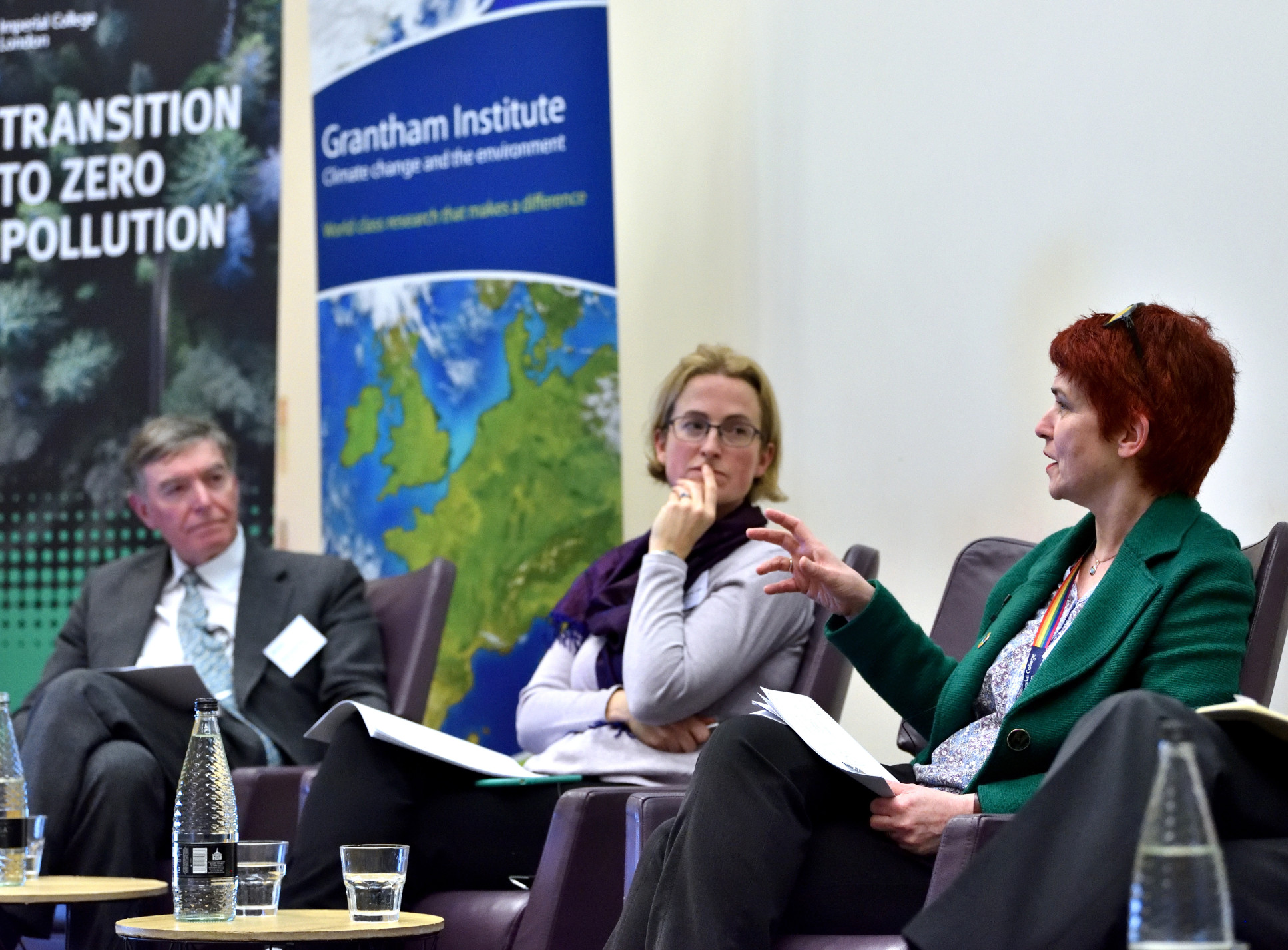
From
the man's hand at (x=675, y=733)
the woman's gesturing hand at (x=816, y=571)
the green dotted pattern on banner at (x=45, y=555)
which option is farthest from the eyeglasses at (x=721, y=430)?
the green dotted pattern on banner at (x=45, y=555)

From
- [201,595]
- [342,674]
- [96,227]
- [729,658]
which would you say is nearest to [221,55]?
[96,227]

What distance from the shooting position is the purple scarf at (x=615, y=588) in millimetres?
3008

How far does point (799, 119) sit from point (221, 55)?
1.72m

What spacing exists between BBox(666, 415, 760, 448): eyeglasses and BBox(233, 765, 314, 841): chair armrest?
1.02 m

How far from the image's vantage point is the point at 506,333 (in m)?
3.94

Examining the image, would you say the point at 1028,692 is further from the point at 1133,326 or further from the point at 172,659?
the point at 172,659

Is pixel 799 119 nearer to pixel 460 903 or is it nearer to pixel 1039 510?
pixel 1039 510

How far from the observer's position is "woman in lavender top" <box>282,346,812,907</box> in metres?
2.58

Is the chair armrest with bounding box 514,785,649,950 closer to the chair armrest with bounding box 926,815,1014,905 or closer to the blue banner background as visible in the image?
the chair armrest with bounding box 926,815,1014,905

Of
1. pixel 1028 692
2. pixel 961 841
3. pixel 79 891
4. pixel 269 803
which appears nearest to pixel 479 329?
pixel 269 803

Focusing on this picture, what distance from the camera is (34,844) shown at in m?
2.63

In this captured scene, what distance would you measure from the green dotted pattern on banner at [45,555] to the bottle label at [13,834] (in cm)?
184

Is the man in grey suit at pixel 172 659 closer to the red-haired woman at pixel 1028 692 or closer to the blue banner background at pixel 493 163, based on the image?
the blue banner background at pixel 493 163

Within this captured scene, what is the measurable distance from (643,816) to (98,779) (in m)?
1.31
